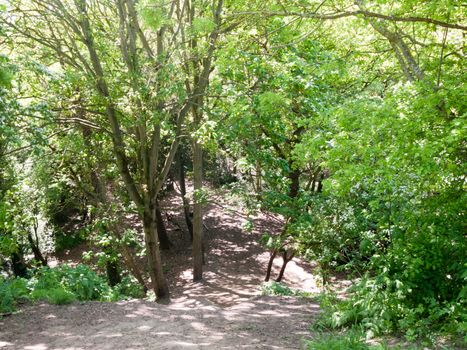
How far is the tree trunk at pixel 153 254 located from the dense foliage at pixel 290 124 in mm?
37

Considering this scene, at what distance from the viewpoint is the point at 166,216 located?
21.2 metres

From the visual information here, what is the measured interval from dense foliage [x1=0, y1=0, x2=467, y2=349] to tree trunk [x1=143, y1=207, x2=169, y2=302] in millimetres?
37

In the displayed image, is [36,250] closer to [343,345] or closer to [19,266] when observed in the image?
[19,266]

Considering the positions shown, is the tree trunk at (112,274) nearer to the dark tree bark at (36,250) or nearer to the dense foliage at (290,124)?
the dense foliage at (290,124)

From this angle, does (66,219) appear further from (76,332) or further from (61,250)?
(76,332)

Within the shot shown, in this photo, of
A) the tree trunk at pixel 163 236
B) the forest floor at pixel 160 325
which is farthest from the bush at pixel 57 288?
the tree trunk at pixel 163 236

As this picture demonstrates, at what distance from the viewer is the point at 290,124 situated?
1248cm

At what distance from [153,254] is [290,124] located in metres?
5.12

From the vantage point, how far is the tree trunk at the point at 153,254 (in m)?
11.6

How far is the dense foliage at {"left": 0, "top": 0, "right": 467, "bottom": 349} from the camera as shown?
5934 mm

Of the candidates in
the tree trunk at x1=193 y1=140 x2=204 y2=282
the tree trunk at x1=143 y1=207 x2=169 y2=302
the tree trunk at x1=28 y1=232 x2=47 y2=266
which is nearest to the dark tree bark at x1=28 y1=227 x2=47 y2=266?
the tree trunk at x1=28 y1=232 x2=47 y2=266

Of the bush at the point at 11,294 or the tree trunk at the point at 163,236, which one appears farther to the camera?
the tree trunk at the point at 163,236

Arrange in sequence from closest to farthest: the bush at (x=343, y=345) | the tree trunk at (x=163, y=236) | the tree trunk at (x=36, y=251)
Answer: the bush at (x=343, y=345) → the tree trunk at (x=36, y=251) → the tree trunk at (x=163, y=236)

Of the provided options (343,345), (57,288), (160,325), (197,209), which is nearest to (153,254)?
(197,209)
